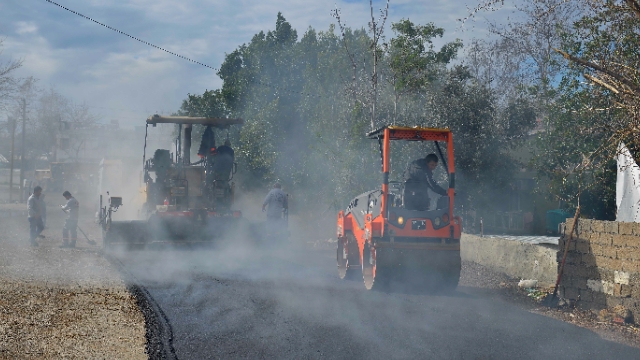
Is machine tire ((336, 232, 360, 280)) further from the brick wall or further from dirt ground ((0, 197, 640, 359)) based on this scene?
the brick wall

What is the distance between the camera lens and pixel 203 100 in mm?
29625

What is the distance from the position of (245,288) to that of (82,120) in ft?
255

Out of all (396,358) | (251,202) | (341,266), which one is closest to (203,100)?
(251,202)

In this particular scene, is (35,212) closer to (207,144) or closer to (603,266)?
(207,144)

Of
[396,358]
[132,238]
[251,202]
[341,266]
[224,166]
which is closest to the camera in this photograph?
[396,358]

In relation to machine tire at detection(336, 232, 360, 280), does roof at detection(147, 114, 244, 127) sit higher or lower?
higher

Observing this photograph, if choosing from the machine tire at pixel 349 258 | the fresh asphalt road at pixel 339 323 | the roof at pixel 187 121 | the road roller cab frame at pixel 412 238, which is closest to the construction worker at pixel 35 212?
the roof at pixel 187 121

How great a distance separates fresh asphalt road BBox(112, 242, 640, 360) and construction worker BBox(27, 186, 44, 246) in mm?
6521

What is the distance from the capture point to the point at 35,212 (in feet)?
57.4

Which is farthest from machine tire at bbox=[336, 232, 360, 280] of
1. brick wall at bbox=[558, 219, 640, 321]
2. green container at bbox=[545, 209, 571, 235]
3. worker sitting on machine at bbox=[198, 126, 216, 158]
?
green container at bbox=[545, 209, 571, 235]

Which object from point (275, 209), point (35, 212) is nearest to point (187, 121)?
point (275, 209)

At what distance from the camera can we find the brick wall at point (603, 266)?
865 centimetres

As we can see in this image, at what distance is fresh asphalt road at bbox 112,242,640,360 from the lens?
21.7 feet

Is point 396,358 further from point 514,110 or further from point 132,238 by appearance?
point 514,110
